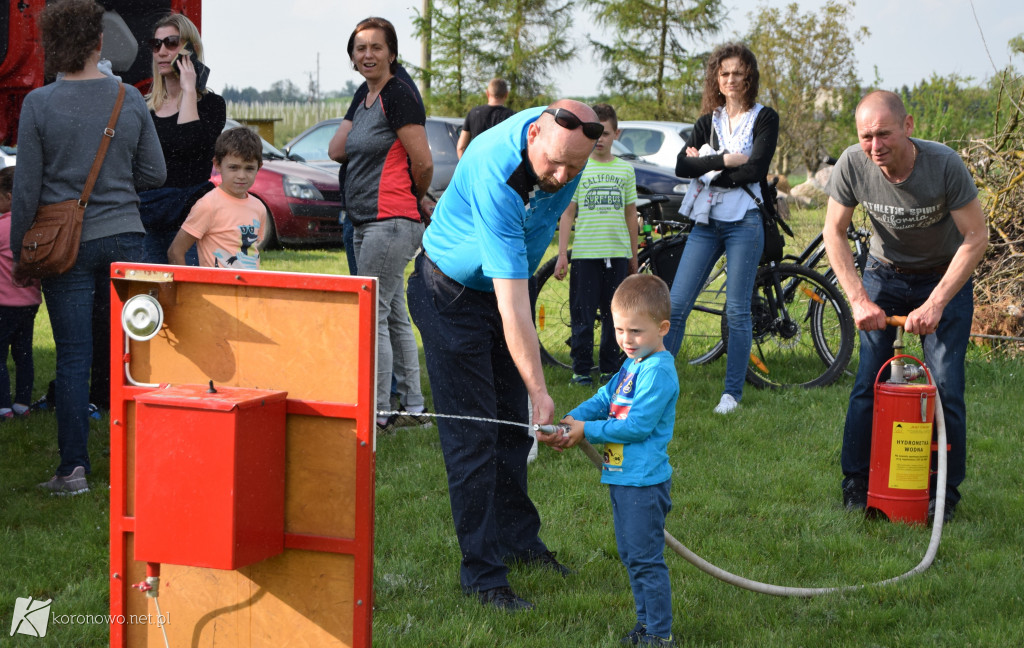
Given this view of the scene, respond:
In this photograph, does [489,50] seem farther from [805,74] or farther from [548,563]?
[548,563]

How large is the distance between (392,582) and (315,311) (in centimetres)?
165

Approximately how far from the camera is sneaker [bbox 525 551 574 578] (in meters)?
4.11

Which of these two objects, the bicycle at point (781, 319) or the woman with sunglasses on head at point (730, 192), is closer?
the woman with sunglasses on head at point (730, 192)

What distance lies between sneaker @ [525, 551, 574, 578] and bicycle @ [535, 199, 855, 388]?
355 cm

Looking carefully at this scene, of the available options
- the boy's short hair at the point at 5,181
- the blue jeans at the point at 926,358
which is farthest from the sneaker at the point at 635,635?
the boy's short hair at the point at 5,181

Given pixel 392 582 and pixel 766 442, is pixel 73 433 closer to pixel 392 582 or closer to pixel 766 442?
pixel 392 582

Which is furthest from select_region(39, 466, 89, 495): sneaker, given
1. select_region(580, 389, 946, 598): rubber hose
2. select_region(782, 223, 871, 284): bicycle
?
select_region(782, 223, 871, 284): bicycle

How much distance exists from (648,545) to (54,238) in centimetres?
311

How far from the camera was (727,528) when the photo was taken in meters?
4.68

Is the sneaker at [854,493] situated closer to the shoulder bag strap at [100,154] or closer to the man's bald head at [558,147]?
the man's bald head at [558,147]

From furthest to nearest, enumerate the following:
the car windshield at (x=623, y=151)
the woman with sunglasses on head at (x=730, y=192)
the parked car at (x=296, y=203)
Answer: the car windshield at (x=623, y=151) → the parked car at (x=296, y=203) → the woman with sunglasses on head at (x=730, y=192)

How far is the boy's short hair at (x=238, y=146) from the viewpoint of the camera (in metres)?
5.37

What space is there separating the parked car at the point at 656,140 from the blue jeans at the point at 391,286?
1038 centimetres

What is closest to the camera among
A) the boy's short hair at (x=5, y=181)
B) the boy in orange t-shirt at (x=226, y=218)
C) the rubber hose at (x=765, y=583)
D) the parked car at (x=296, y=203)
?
the rubber hose at (x=765, y=583)
